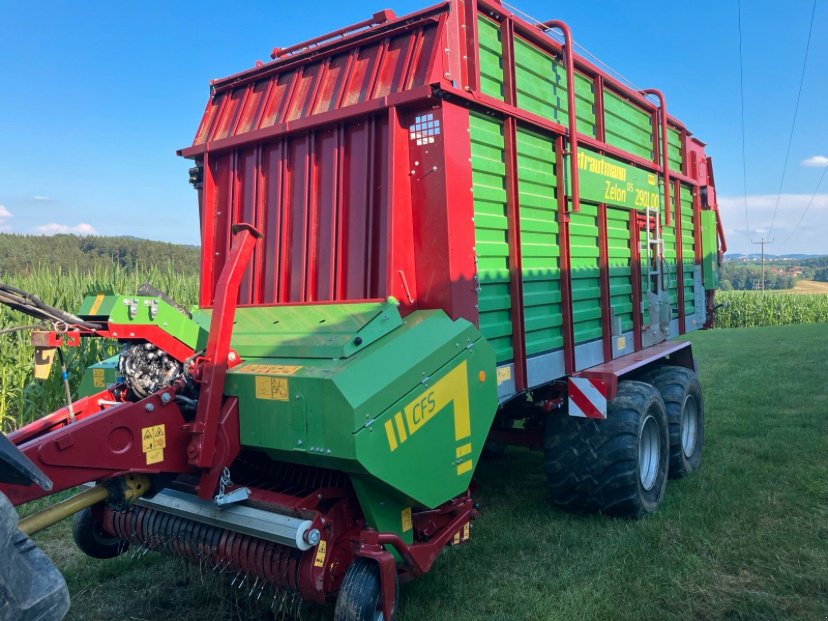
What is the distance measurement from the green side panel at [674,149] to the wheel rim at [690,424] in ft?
7.71

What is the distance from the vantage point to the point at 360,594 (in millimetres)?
2748

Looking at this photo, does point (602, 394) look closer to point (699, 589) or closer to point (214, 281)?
point (699, 589)

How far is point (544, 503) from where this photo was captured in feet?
16.3

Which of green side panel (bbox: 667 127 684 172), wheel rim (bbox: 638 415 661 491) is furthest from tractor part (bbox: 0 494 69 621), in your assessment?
green side panel (bbox: 667 127 684 172)

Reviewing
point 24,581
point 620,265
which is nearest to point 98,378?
point 24,581

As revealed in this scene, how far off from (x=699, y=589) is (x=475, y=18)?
331cm

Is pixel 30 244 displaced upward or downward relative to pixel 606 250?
upward

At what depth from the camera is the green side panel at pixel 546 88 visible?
4.15 m

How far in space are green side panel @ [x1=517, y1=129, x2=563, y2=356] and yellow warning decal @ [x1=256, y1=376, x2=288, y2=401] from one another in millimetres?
1722

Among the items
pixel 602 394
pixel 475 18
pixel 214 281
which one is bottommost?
pixel 602 394

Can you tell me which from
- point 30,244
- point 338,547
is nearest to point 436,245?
point 338,547

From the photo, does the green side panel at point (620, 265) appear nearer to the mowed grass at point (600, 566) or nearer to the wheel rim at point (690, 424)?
the wheel rim at point (690, 424)

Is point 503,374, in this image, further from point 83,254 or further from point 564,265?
point 83,254

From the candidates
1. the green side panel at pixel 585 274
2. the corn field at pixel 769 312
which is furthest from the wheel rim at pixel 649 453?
the corn field at pixel 769 312
